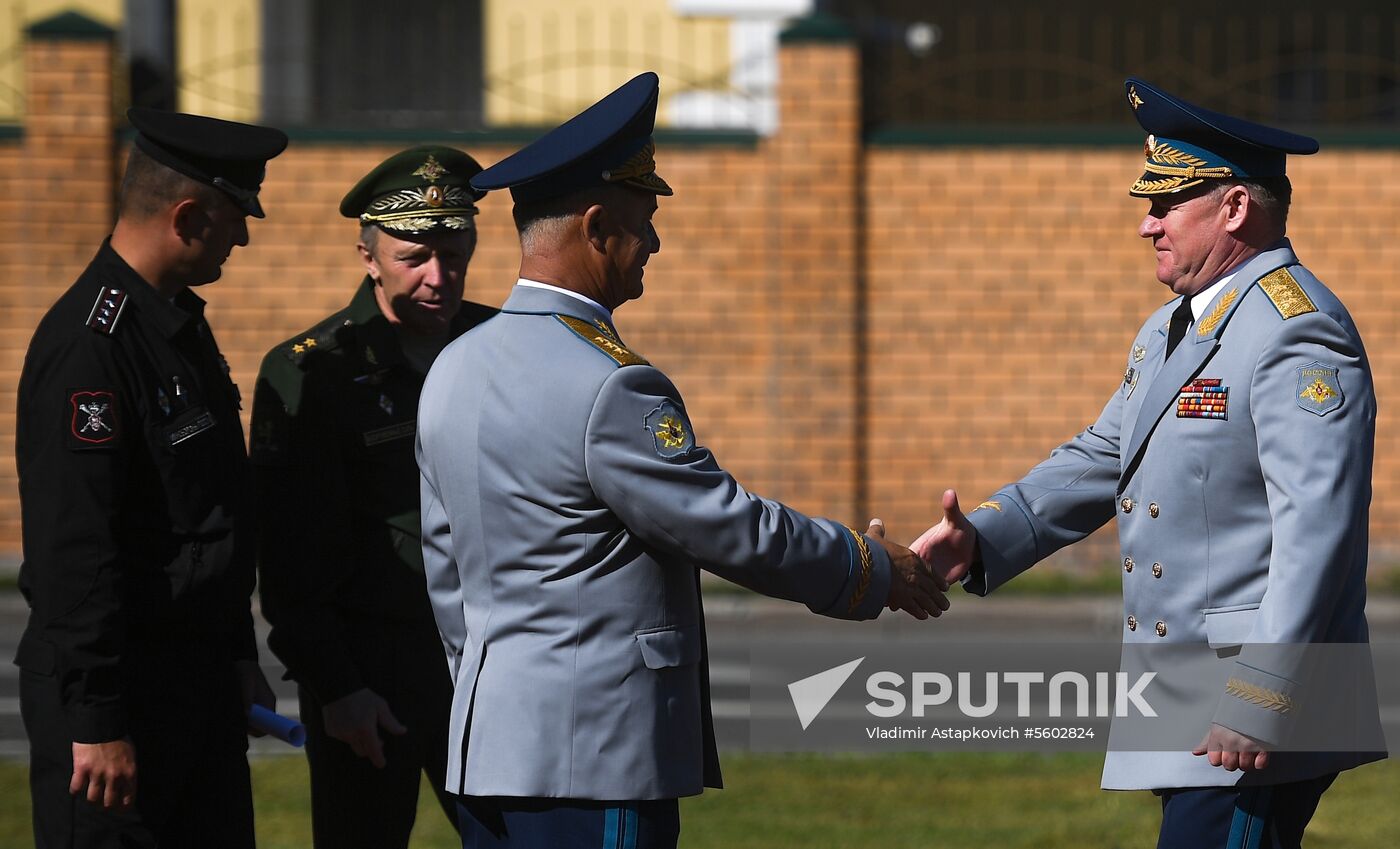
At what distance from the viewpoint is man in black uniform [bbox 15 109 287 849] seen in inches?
135

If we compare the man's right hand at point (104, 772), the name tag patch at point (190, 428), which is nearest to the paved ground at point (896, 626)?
the name tag patch at point (190, 428)

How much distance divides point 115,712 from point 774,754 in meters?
3.95

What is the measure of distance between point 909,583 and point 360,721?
1.33 metres

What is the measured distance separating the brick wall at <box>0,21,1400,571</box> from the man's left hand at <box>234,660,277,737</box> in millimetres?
8297

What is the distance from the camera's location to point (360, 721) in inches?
162

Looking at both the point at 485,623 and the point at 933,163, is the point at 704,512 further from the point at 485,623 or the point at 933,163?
the point at 933,163

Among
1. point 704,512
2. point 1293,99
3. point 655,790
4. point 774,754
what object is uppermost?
point 1293,99

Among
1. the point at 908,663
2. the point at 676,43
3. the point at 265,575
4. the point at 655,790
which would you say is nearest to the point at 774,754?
the point at 908,663

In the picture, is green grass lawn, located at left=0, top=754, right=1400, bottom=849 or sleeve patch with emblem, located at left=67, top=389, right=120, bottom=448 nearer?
sleeve patch with emblem, located at left=67, top=389, right=120, bottom=448

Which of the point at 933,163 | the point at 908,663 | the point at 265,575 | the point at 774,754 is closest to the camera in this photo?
the point at 265,575

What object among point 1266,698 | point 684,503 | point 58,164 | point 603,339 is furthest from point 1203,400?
point 58,164

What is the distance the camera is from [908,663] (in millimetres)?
5625

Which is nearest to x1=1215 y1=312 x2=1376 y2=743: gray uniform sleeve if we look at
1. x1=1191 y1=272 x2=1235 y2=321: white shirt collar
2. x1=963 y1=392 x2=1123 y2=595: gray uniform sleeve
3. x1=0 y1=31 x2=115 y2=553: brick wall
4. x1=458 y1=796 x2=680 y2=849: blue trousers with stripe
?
x1=1191 y1=272 x2=1235 y2=321: white shirt collar

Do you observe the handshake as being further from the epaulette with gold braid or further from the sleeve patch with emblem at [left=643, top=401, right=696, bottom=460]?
the epaulette with gold braid
